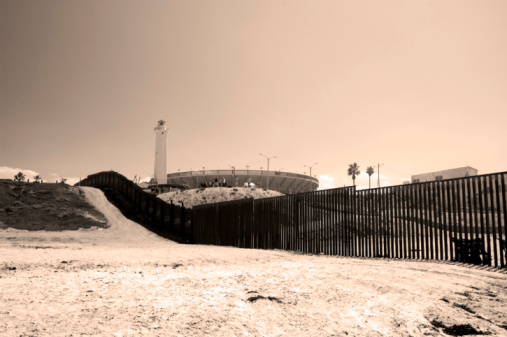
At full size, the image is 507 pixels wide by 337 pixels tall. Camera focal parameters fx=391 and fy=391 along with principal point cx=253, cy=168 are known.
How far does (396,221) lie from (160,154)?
68128mm

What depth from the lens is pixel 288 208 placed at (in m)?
16.9

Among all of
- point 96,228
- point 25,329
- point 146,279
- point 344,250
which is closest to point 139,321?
point 25,329

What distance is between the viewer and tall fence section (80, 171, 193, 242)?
26922 mm

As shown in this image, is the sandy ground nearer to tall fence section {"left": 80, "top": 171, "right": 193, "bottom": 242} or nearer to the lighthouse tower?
tall fence section {"left": 80, "top": 171, "right": 193, "bottom": 242}

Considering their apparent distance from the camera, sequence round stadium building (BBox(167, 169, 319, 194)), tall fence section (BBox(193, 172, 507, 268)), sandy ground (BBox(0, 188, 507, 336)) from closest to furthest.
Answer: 1. sandy ground (BBox(0, 188, 507, 336))
2. tall fence section (BBox(193, 172, 507, 268))
3. round stadium building (BBox(167, 169, 319, 194))

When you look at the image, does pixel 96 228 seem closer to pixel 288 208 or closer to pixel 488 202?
pixel 288 208

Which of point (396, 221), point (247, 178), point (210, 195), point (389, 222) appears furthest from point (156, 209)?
point (247, 178)

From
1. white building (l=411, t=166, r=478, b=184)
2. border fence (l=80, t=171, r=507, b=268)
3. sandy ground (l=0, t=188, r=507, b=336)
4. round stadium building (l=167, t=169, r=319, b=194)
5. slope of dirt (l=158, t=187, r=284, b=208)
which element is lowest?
sandy ground (l=0, t=188, r=507, b=336)

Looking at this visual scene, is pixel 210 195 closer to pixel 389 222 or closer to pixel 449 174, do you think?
pixel 389 222

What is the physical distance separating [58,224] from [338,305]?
26.7 meters

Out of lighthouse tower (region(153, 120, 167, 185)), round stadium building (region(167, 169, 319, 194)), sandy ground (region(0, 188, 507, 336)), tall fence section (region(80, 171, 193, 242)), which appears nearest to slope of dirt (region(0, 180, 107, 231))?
tall fence section (region(80, 171, 193, 242))

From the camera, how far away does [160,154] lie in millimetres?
76438

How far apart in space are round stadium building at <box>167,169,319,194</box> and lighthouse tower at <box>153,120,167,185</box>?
1618cm

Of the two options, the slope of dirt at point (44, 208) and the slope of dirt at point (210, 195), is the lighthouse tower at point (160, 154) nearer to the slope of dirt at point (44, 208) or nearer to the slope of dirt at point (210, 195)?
the slope of dirt at point (210, 195)
